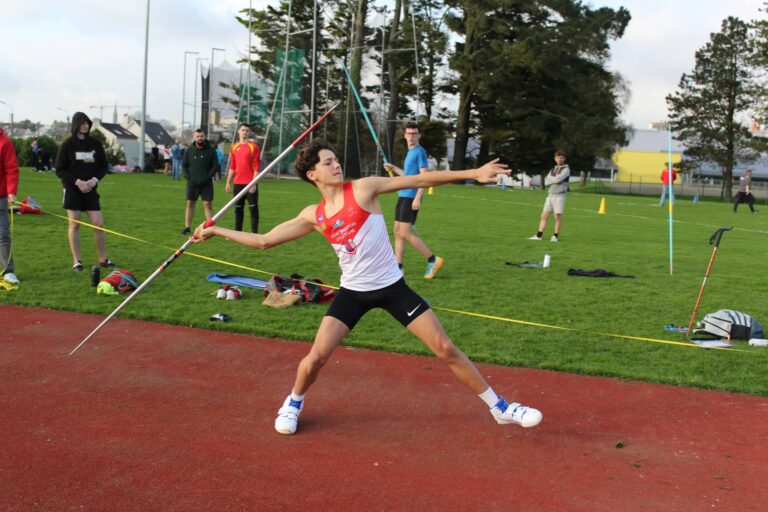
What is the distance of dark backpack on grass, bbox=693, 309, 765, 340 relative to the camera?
7.46 metres

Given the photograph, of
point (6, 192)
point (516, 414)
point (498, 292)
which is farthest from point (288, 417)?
point (6, 192)

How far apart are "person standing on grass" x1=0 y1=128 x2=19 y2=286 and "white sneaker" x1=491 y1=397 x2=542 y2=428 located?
6.64 m

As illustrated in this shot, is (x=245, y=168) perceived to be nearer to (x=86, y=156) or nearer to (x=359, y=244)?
(x=86, y=156)

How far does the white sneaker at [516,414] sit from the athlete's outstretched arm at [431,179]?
1587 mm

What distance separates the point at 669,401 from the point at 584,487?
1901mm

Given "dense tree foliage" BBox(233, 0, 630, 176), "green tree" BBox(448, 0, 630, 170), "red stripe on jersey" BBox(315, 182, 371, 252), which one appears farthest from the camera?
"green tree" BBox(448, 0, 630, 170)

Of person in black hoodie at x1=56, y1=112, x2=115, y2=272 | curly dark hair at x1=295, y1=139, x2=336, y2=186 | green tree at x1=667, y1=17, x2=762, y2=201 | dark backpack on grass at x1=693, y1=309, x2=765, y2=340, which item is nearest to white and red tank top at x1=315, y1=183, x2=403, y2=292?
curly dark hair at x1=295, y1=139, x2=336, y2=186

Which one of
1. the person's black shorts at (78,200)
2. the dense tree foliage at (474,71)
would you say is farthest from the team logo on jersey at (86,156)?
the dense tree foliage at (474,71)

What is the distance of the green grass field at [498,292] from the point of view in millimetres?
6818

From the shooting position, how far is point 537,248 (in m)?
14.5

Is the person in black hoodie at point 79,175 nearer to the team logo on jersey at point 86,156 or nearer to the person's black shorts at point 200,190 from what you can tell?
the team logo on jersey at point 86,156

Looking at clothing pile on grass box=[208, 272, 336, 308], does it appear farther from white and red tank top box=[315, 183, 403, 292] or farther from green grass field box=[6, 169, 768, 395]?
white and red tank top box=[315, 183, 403, 292]

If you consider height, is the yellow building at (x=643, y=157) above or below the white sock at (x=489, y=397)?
above

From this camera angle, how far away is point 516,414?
488 cm
